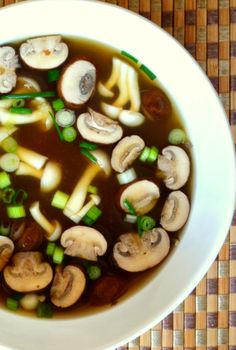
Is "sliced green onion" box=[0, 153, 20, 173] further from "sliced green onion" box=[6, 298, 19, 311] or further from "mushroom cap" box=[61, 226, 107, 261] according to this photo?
"sliced green onion" box=[6, 298, 19, 311]

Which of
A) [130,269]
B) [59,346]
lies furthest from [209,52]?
[59,346]

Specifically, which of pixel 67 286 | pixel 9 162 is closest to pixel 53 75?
pixel 9 162

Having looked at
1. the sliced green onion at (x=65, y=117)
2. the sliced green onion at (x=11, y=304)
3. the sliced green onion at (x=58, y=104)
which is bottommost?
the sliced green onion at (x=11, y=304)

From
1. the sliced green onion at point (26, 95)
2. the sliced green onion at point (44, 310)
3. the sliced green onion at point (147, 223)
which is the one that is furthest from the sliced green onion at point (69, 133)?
the sliced green onion at point (44, 310)

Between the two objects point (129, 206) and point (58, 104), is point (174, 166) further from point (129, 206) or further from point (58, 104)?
point (58, 104)

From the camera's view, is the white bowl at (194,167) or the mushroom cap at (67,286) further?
the mushroom cap at (67,286)

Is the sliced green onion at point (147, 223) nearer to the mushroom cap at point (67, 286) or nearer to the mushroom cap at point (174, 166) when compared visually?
the mushroom cap at point (174, 166)
